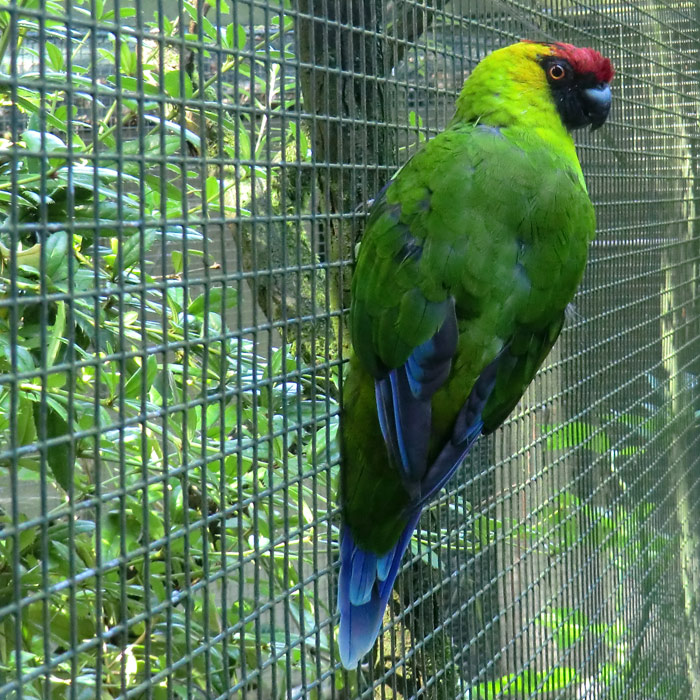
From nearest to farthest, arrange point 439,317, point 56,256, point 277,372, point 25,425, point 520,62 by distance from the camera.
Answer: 1. point 56,256
2. point 25,425
3. point 277,372
4. point 439,317
5. point 520,62

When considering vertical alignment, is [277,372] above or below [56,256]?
below

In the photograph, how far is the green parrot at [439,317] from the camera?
1093 millimetres

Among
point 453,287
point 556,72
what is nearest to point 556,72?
point 556,72

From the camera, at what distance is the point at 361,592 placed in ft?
3.53

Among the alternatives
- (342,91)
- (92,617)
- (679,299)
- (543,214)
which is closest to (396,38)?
(342,91)

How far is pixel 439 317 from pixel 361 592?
37 cm

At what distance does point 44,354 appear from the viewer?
2.17 feet

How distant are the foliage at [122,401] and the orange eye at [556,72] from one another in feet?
1.81

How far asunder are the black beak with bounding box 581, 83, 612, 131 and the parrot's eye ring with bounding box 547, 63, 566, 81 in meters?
0.05

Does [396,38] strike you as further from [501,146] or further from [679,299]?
[679,299]

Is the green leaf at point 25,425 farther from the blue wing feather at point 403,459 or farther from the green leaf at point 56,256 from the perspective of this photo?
the blue wing feather at point 403,459

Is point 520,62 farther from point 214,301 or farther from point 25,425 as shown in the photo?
point 25,425

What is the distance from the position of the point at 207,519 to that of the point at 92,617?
38 centimetres

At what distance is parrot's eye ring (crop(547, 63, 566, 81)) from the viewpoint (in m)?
1.37
